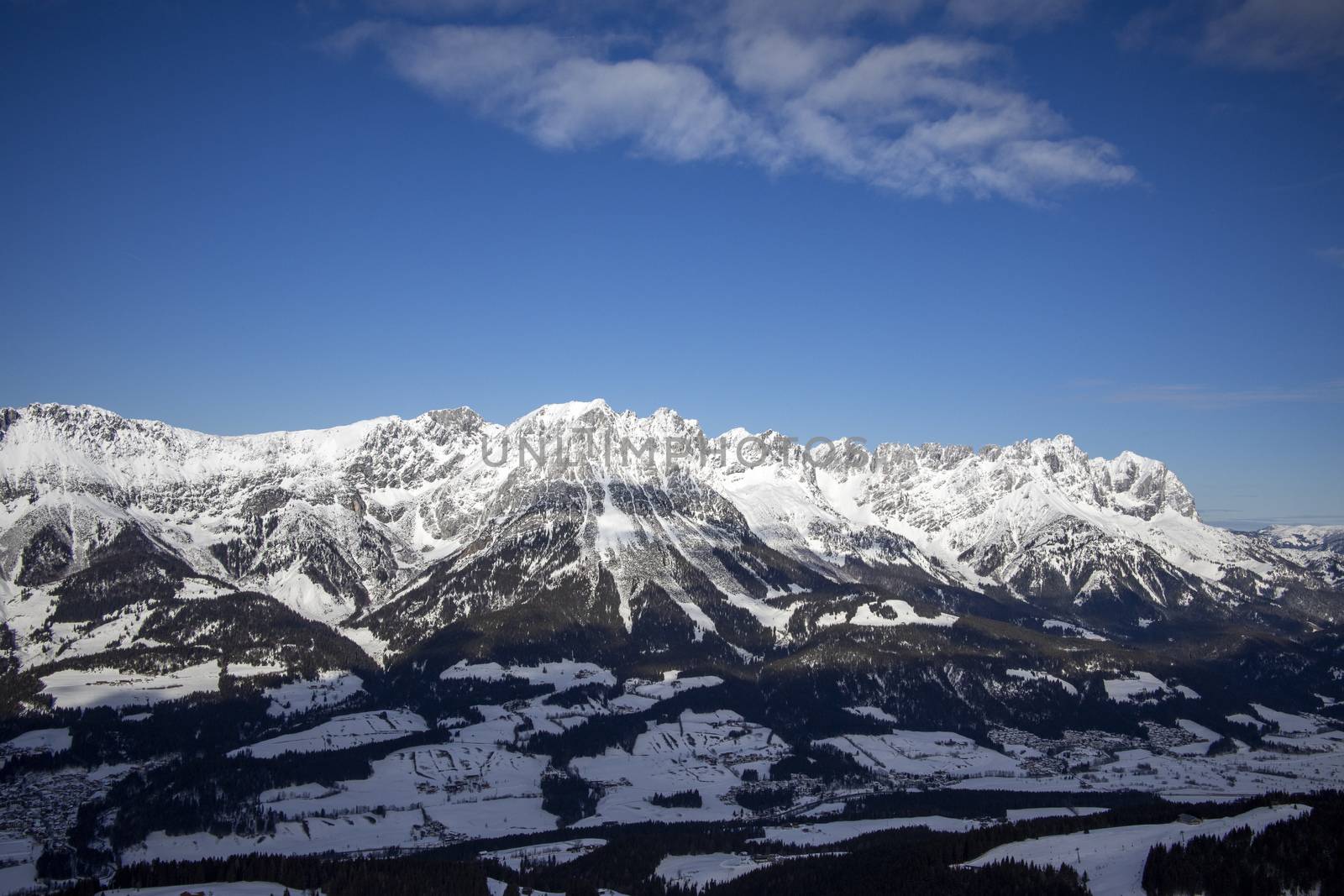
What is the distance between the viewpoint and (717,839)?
184125 millimetres

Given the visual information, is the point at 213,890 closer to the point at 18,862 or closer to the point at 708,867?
the point at 18,862

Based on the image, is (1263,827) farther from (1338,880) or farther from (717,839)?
(717,839)

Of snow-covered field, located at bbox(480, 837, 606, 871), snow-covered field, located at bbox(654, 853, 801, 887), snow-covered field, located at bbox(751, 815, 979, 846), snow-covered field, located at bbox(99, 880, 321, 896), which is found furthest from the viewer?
snow-covered field, located at bbox(751, 815, 979, 846)

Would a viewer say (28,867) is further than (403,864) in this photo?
Yes

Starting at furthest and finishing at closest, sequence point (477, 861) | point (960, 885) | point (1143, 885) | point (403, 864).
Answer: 1. point (477, 861)
2. point (403, 864)
3. point (960, 885)
4. point (1143, 885)

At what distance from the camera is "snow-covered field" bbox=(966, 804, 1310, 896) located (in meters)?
131

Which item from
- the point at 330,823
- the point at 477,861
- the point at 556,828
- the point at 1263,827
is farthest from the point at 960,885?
the point at 330,823

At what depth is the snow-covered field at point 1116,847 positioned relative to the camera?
13100 centimetres

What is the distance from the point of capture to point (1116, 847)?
142875 mm

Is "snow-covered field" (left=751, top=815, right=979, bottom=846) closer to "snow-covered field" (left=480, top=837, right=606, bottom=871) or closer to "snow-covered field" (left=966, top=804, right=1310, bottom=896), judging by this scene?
"snow-covered field" (left=480, top=837, right=606, bottom=871)

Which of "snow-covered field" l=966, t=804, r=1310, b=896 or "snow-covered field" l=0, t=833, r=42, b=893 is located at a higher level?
"snow-covered field" l=0, t=833, r=42, b=893

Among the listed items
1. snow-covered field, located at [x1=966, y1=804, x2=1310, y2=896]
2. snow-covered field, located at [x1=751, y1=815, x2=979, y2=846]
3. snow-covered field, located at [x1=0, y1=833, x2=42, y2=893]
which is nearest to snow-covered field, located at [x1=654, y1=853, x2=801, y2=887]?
snow-covered field, located at [x1=751, y1=815, x2=979, y2=846]

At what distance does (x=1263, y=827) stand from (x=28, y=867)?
171144mm

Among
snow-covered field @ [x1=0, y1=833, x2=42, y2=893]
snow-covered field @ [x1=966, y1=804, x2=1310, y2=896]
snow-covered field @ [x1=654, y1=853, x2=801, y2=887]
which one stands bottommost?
snow-covered field @ [x1=654, y1=853, x2=801, y2=887]
